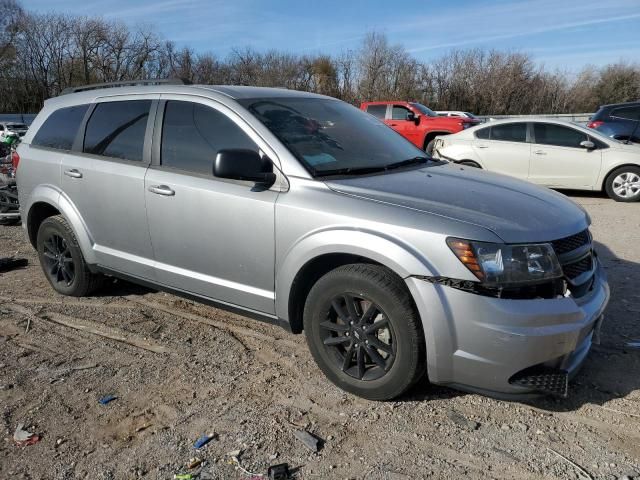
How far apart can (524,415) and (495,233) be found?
42.3 inches

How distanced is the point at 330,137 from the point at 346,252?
107 cm

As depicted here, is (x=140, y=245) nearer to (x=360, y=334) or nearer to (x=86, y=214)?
(x=86, y=214)

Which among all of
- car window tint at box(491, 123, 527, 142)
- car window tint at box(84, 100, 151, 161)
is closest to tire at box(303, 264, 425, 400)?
car window tint at box(84, 100, 151, 161)

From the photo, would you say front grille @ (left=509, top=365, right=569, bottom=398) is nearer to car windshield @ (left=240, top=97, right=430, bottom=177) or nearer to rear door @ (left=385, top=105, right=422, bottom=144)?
car windshield @ (left=240, top=97, right=430, bottom=177)

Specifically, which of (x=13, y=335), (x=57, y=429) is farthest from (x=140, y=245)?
(x=57, y=429)

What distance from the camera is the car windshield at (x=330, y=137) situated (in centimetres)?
343

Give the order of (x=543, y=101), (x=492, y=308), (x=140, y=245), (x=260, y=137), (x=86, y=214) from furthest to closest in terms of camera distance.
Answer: (x=543, y=101) < (x=86, y=214) < (x=140, y=245) < (x=260, y=137) < (x=492, y=308)

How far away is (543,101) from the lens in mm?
45812

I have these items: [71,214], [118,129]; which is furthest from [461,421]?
[71,214]

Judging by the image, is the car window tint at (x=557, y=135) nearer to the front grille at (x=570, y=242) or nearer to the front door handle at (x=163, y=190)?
the front grille at (x=570, y=242)

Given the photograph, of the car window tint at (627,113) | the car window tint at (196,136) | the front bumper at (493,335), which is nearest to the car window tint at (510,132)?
the car window tint at (627,113)

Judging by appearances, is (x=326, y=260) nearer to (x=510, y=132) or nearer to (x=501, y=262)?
(x=501, y=262)

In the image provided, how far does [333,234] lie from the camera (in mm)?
3006

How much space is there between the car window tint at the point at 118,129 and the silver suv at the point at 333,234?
0.01m
